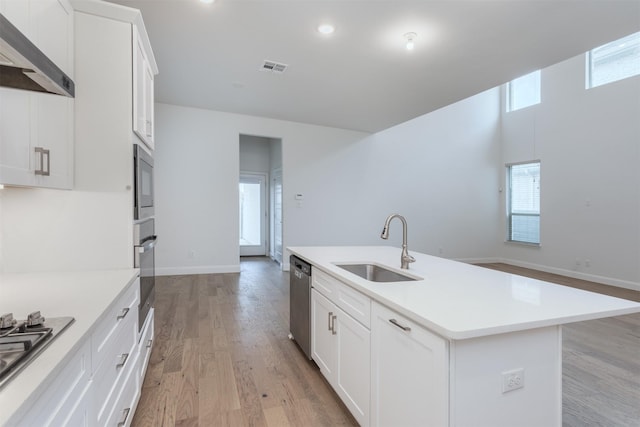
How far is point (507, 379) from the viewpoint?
3.84 ft

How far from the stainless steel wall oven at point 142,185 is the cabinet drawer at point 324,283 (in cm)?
122

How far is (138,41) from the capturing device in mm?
2010

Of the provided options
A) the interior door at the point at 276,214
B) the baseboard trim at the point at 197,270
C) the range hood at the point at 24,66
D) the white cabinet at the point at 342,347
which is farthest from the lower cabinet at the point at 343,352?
the interior door at the point at 276,214

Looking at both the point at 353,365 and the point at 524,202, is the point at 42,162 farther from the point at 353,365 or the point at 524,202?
the point at 524,202

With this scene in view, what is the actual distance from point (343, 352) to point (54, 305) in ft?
4.60

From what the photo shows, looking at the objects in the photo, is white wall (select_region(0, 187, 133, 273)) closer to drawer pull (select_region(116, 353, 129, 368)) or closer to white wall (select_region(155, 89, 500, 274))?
drawer pull (select_region(116, 353, 129, 368))

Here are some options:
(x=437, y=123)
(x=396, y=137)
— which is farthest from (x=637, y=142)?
(x=396, y=137)

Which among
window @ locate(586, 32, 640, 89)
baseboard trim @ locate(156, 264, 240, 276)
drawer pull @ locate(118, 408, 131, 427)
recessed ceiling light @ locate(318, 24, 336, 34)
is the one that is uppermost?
window @ locate(586, 32, 640, 89)

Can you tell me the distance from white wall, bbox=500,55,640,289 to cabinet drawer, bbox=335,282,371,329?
18.1 feet

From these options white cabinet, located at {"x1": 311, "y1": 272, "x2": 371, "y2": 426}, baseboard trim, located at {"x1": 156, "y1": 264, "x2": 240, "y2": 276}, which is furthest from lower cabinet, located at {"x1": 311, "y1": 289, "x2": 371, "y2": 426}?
baseboard trim, located at {"x1": 156, "y1": 264, "x2": 240, "y2": 276}

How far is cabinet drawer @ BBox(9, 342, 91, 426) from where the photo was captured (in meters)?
0.75

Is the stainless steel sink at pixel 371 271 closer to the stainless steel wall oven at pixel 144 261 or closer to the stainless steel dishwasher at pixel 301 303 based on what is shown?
the stainless steel dishwasher at pixel 301 303

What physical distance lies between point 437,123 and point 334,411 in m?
6.65

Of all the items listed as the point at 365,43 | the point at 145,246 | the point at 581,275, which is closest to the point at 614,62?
the point at 581,275
